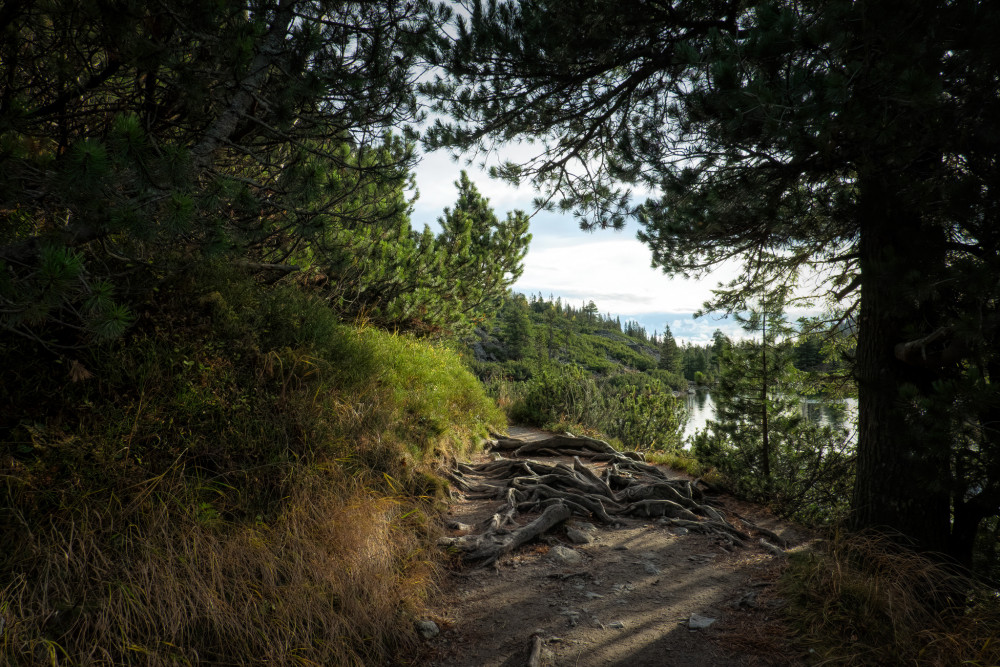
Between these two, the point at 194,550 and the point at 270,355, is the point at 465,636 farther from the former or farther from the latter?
the point at 270,355

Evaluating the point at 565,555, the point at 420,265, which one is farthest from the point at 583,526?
the point at 420,265

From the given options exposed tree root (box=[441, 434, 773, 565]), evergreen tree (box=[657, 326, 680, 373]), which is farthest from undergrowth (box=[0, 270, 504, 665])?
evergreen tree (box=[657, 326, 680, 373])

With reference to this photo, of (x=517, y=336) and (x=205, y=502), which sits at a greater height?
(x=517, y=336)

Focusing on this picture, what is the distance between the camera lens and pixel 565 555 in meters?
4.28

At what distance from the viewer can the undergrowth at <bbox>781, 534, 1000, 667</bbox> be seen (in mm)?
2549

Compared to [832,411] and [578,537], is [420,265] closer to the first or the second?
[578,537]

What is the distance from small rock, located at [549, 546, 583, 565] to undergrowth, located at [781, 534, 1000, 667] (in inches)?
67.5

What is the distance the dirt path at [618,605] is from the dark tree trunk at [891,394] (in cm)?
108

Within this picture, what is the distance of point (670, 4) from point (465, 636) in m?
5.37

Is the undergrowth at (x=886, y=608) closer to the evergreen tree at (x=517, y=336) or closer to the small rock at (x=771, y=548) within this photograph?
the small rock at (x=771, y=548)

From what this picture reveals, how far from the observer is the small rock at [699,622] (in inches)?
127

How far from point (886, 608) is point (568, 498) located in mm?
3103

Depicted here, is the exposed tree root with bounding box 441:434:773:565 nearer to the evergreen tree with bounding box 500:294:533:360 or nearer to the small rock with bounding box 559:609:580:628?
the small rock with bounding box 559:609:580:628

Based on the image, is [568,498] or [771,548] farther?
[568,498]
